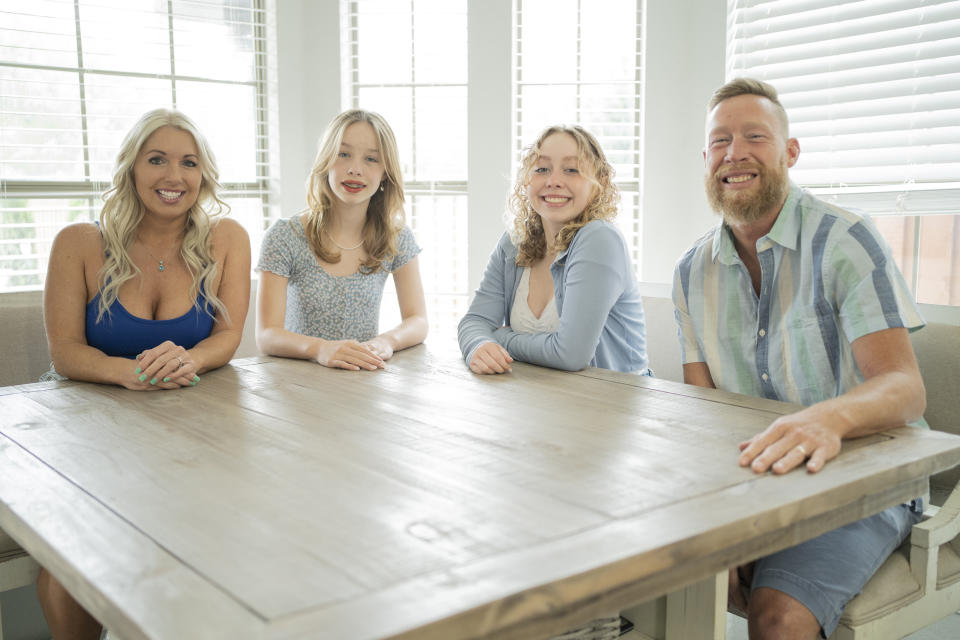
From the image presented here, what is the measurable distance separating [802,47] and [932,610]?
1.98 m

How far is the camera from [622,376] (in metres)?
1.77

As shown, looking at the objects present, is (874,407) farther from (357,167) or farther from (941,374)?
(357,167)

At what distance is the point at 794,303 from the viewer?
5.44 feet

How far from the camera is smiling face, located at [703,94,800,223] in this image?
68.2 inches

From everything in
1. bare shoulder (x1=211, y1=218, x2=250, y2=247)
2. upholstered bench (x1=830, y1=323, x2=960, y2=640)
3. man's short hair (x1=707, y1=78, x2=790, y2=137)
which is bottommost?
upholstered bench (x1=830, y1=323, x2=960, y2=640)

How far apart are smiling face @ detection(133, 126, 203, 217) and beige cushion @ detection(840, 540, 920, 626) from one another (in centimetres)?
172

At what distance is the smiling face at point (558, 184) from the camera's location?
2.10 metres

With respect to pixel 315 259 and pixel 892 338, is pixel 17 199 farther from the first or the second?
pixel 892 338

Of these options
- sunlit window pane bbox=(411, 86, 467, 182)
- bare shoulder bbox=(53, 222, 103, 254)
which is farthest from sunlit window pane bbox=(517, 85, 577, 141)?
bare shoulder bbox=(53, 222, 103, 254)

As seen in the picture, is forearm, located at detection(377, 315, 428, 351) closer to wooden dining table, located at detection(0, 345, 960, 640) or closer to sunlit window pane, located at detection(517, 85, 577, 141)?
wooden dining table, located at detection(0, 345, 960, 640)

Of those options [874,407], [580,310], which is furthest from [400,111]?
[874,407]

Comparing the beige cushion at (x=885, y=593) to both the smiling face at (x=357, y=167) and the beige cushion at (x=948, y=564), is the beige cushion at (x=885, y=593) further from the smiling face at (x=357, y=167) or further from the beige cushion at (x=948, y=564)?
the smiling face at (x=357, y=167)

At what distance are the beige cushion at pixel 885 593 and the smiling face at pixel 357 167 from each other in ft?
5.36

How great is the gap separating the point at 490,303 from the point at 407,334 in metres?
0.24
